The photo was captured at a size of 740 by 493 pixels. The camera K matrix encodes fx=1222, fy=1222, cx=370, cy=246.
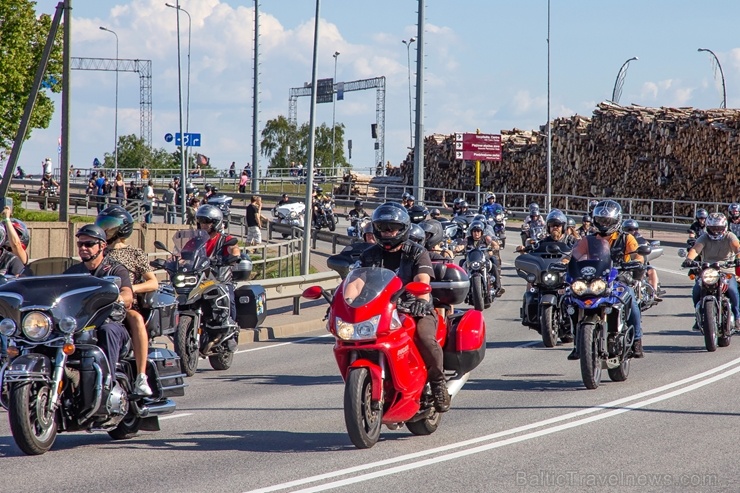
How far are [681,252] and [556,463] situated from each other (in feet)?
26.0

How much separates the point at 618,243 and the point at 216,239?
447 centimetres

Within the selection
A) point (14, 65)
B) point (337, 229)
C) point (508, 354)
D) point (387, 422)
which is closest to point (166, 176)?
point (14, 65)

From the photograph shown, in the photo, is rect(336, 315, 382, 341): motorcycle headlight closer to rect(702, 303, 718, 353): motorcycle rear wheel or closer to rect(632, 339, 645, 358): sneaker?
rect(632, 339, 645, 358): sneaker

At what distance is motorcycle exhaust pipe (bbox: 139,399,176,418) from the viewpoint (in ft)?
29.0

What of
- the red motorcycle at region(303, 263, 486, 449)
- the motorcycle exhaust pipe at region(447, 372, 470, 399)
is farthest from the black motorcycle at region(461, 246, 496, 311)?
the red motorcycle at region(303, 263, 486, 449)

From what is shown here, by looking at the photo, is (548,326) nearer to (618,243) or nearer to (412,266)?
(618,243)

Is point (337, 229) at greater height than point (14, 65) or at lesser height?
lesser

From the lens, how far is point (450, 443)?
874 cm

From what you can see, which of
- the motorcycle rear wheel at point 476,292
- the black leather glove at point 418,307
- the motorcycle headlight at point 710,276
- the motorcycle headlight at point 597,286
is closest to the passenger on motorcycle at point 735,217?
the motorcycle rear wheel at point 476,292

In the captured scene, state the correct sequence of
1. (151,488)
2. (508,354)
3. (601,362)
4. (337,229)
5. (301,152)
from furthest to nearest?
(301,152), (337,229), (508,354), (601,362), (151,488)

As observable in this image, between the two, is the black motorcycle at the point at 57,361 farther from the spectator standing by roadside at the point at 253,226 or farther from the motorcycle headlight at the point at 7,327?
the spectator standing by roadside at the point at 253,226

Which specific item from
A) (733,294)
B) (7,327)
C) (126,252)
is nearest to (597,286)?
(733,294)

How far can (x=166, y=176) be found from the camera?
8606cm

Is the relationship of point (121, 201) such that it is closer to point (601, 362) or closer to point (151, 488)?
point (601, 362)
